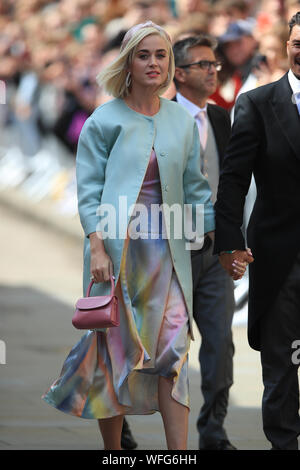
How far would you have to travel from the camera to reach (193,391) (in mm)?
7797

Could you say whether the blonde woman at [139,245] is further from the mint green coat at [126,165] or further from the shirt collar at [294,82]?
the shirt collar at [294,82]

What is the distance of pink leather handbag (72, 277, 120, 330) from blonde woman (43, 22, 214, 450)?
0.14m

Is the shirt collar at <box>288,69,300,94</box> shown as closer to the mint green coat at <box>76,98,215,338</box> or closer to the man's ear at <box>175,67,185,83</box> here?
the mint green coat at <box>76,98,215,338</box>

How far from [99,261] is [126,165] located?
1.37 feet

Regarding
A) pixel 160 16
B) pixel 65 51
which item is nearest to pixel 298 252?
pixel 160 16

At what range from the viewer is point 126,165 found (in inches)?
216

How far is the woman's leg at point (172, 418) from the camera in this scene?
546 cm

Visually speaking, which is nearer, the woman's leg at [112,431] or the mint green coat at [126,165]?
the mint green coat at [126,165]

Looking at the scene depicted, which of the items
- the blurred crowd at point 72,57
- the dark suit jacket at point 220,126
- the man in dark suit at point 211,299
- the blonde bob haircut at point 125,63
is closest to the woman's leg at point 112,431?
the man in dark suit at point 211,299

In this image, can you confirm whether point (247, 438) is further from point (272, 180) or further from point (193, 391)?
point (272, 180)

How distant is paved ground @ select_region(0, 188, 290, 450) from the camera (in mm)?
6648

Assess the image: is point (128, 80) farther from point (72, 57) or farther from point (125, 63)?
point (72, 57)
